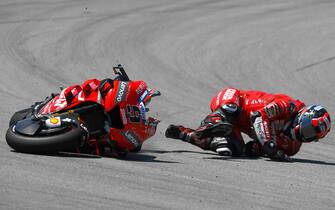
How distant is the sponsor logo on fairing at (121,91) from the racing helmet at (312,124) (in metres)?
2.19

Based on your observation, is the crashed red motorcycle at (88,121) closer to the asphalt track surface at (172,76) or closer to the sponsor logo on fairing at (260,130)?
the asphalt track surface at (172,76)

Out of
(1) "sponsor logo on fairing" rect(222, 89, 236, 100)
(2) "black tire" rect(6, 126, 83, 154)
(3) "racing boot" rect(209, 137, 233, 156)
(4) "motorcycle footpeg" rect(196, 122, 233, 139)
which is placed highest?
(1) "sponsor logo on fairing" rect(222, 89, 236, 100)

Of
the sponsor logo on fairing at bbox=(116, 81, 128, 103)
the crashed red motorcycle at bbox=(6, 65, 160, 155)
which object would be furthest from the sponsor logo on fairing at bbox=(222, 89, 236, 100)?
the sponsor logo on fairing at bbox=(116, 81, 128, 103)

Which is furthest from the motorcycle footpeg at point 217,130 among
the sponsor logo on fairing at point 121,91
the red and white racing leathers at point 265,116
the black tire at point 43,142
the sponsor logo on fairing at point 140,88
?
the black tire at point 43,142

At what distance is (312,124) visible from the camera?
420 inches

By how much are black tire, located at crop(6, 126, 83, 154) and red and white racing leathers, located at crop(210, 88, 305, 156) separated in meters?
2.29

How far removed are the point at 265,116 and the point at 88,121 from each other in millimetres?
2250

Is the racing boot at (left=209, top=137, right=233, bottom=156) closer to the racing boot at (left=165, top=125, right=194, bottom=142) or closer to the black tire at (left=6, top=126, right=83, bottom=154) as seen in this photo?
the racing boot at (left=165, top=125, right=194, bottom=142)

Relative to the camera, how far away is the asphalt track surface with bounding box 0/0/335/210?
316 inches

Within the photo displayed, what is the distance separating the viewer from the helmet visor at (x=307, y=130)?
10.7 metres

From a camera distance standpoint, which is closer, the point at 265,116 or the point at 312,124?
the point at 312,124

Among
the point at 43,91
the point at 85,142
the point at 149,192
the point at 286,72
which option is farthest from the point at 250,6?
the point at 149,192

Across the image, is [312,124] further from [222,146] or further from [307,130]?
[222,146]

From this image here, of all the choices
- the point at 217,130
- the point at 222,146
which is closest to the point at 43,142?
the point at 217,130
